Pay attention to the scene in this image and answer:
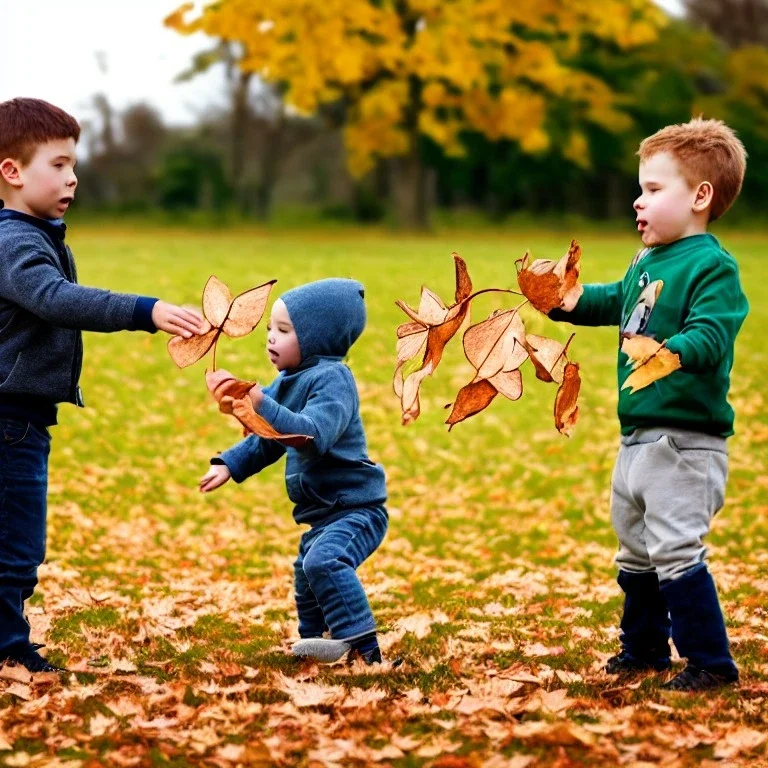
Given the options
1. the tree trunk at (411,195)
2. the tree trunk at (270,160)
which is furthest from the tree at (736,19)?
the tree trunk at (411,195)

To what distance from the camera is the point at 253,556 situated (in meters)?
7.25

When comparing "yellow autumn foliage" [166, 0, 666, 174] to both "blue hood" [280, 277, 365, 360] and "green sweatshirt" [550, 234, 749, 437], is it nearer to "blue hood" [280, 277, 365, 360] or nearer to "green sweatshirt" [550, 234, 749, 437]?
"blue hood" [280, 277, 365, 360]

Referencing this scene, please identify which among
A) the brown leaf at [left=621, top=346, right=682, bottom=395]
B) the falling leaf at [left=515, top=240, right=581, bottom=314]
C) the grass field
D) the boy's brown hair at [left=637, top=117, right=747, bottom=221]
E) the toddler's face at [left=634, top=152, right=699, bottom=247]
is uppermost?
the boy's brown hair at [left=637, top=117, right=747, bottom=221]

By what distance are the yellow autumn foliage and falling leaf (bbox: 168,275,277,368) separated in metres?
16.8

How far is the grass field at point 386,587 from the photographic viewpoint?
3.56 m

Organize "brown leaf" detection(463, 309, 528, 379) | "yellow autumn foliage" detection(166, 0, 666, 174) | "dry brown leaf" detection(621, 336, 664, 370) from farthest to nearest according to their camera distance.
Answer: "yellow autumn foliage" detection(166, 0, 666, 174)
"brown leaf" detection(463, 309, 528, 379)
"dry brown leaf" detection(621, 336, 664, 370)

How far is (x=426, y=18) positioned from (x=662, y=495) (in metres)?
19.4

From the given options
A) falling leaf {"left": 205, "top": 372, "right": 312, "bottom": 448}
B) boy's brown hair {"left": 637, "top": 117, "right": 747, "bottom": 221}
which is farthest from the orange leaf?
boy's brown hair {"left": 637, "top": 117, "right": 747, "bottom": 221}

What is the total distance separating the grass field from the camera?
3564 millimetres

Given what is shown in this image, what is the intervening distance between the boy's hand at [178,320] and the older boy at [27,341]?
0.31 meters

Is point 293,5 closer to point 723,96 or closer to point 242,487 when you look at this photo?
point 242,487

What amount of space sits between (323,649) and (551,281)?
148 cm

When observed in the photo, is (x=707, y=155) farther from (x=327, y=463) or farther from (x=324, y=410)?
(x=327, y=463)

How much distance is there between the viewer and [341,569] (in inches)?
165
